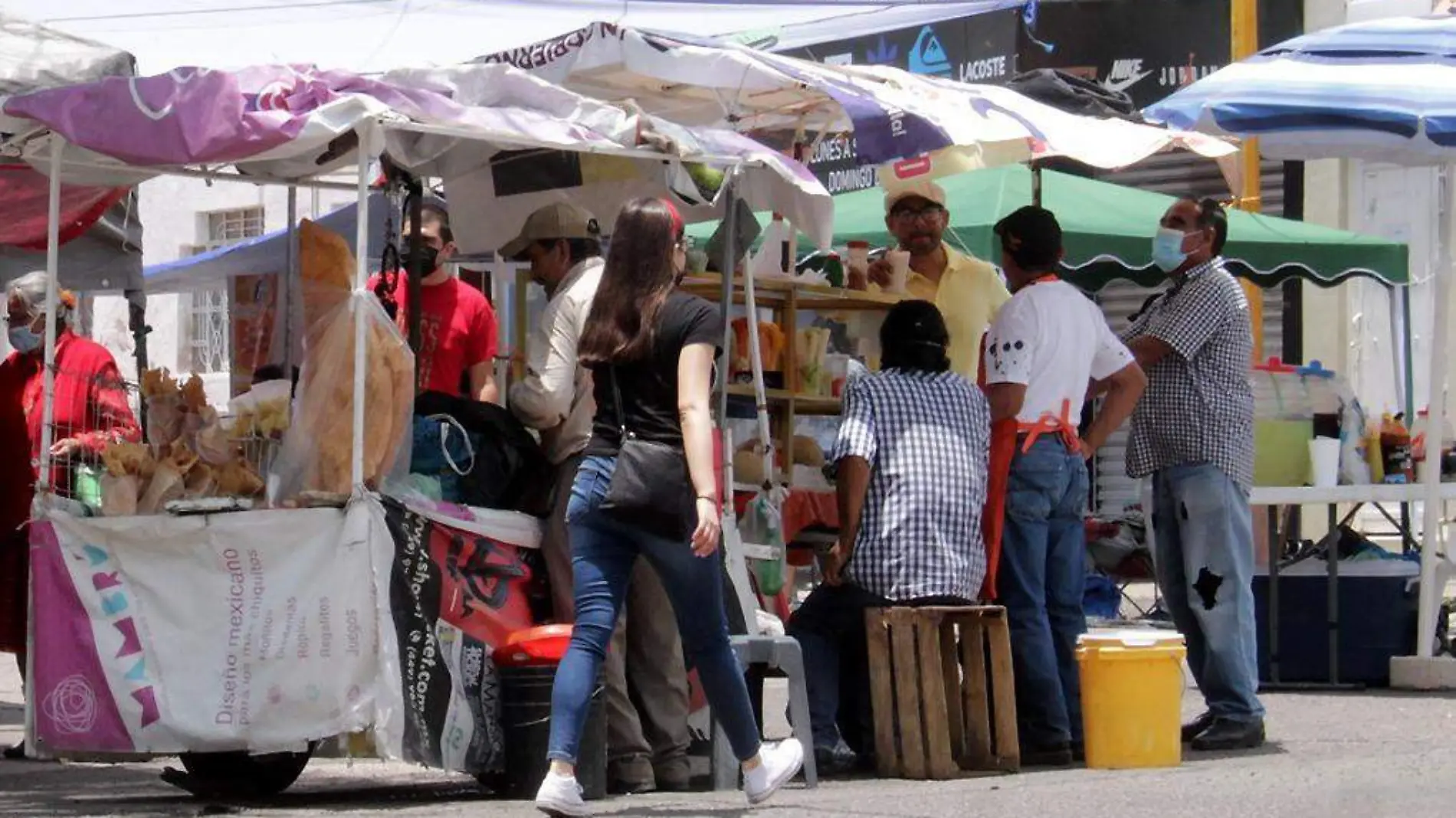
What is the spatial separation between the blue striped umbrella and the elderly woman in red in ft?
14.3

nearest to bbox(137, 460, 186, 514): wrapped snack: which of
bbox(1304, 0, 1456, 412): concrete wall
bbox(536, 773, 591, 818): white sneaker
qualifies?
bbox(536, 773, 591, 818): white sneaker

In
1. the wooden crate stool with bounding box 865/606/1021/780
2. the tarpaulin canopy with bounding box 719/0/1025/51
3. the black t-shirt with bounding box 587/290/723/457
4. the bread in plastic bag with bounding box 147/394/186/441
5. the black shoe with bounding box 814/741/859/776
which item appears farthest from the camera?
the tarpaulin canopy with bounding box 719/0/1025/51

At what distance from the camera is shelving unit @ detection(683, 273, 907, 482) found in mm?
9086

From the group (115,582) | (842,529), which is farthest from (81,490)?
(842,529)

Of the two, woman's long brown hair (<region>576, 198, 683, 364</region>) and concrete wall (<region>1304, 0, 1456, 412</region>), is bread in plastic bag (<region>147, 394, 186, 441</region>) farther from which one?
concrete wall (<region>1304, 0, 1456, 412</region>)

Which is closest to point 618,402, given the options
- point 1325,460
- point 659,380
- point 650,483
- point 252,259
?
point 659,380

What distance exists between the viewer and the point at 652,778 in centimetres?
762

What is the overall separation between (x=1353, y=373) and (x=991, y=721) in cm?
1011

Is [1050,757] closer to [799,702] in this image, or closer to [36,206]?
[799,702]

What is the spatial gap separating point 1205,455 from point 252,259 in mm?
5230

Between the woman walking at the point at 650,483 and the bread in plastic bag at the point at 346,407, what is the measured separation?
0.76 meters

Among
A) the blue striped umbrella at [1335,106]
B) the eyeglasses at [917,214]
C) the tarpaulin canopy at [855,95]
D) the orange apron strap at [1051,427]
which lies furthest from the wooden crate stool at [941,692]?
the blue striped umbrella at [1335,106]

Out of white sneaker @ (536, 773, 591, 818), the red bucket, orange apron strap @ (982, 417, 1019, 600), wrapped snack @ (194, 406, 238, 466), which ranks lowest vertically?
white sneaker @ (536, 773, 591, 818)

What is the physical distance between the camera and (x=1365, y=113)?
9484mm
